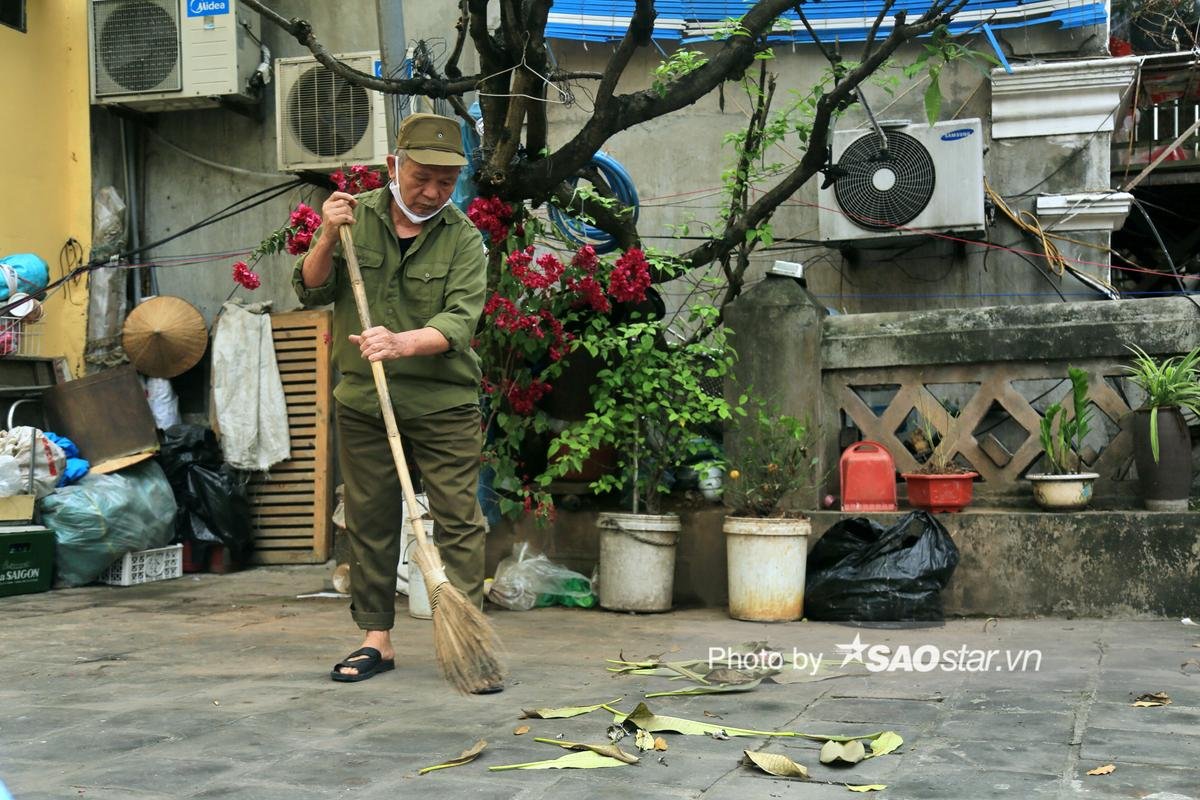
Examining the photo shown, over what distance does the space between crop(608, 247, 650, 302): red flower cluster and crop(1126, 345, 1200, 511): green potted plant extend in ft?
7.49

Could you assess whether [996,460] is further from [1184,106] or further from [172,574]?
[172,574]

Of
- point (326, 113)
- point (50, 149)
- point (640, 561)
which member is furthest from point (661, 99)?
point (50, 149)

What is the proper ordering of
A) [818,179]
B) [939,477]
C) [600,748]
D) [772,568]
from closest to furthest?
[600,748], [772,568], [939,477], [818,179]

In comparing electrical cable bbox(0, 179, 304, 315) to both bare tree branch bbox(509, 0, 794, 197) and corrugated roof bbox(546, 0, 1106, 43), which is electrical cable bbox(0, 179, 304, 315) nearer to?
corrugated roof bbox(546, 0, 1106, 43)

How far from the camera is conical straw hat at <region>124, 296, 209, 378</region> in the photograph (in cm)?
809

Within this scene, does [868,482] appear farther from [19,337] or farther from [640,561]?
[19,337]

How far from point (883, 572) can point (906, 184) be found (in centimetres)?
321

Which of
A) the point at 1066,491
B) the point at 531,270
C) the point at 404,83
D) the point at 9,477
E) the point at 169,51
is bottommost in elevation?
the point at 1066,491

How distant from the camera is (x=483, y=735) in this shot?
3.20 metres

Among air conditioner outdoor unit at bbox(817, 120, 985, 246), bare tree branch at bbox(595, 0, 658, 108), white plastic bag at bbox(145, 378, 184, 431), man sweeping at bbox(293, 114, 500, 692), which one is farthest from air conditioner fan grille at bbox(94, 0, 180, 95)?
man sweeping at bbox(293, 114, 500, 692)

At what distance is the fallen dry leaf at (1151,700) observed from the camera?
3473 mm

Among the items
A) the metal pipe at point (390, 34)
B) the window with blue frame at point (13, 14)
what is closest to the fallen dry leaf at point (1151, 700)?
the metal pipe at point (390, 34)

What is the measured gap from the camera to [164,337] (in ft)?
26.5

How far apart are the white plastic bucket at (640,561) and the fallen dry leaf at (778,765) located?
2820mm
